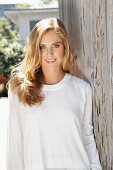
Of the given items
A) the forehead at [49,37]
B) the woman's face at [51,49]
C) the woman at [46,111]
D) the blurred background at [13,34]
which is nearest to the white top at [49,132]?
the woman at [46,111]

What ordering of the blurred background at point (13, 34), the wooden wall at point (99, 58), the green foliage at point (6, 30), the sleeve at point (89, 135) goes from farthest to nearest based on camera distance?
1. the green foliage at point (6, 30)
2. the blurred background at point (13, 34)
3. the sleeve at point (89, 135)
4. the wooden wall at point (99, 58)

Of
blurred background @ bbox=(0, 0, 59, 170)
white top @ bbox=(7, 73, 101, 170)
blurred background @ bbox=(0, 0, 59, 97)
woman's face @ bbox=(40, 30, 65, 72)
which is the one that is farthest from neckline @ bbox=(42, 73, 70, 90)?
blurred background @ bbox=(0, 0, 59, 97)

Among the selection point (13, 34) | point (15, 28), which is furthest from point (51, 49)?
point (15, 28)

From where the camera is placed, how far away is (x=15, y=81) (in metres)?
2.45

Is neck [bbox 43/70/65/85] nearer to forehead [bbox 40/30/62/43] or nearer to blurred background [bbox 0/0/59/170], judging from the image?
forehead [bbox 40/30/62/43]

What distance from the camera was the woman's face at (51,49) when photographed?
2428mm

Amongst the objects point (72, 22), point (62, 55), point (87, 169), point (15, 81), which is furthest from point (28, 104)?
point (72, 22)

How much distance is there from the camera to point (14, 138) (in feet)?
8.00

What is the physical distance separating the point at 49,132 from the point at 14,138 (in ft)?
0.62

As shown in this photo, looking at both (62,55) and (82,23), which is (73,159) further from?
(82,23)

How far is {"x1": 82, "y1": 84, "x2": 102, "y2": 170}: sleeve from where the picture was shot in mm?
2525

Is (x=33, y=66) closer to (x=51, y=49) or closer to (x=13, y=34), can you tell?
(x=51, y=49)

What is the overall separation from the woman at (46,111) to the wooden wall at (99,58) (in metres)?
0.09

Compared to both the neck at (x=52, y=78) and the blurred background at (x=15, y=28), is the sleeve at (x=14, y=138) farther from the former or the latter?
the blurred background at (x=15, y=28)
